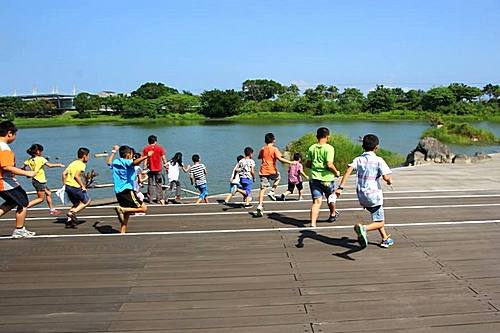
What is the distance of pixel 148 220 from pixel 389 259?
3854 mm

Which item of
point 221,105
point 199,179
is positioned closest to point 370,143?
point 199,179

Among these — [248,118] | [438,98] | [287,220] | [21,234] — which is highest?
[438,98]

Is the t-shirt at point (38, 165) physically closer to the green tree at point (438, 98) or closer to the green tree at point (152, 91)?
the green tree at point (438, 98)

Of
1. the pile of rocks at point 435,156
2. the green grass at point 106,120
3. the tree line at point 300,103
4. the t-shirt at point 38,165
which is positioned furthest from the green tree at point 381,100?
the t-shirt at point 38,165

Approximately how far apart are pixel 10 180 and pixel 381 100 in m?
78.6

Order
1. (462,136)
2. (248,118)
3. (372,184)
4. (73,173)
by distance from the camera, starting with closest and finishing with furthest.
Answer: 1. (372,184)
2. (73,173)
3. (462,136)
4. (248,118)

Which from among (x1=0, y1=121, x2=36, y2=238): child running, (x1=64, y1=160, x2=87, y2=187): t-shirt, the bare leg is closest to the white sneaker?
(x1=0, y1=121, x2=36, y2=238): child running

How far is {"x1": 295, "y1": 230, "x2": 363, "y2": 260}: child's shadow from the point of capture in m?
5.27

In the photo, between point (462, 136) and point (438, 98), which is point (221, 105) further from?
point (462, 136)

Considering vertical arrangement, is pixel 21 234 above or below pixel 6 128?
below

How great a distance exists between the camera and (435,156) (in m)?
20.9

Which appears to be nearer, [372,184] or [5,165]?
[372,184]

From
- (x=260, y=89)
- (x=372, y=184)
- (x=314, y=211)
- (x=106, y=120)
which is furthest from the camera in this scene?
(x=260, y=89)

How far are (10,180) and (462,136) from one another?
3622cm
